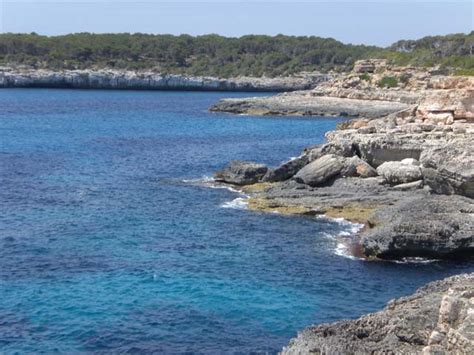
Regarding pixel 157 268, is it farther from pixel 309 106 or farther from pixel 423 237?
pixel 309 106

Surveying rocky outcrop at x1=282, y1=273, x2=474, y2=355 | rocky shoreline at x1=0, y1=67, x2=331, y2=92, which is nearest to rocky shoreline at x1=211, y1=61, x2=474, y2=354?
rocky outcrop at x1=282, y1=273, x2=474, y2=355

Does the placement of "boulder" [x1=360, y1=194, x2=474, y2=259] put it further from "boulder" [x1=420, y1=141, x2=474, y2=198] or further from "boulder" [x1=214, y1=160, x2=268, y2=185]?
"boulder" [x1=214, y1=160, x2=268, y2=185]

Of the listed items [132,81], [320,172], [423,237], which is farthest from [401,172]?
[132,81]

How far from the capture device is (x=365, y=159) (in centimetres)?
5128

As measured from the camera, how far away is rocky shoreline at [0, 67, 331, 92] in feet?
589

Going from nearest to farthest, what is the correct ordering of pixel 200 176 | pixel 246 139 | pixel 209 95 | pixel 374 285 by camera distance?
1. pixel 374 285
2. pixel 200 176
3. pixel 246 139
4. pixel 209 95

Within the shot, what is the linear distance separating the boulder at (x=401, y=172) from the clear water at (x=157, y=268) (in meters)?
7.06

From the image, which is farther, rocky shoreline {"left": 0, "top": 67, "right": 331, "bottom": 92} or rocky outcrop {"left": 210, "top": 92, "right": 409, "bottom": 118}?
rocky shoreline {"left": 0, "top": 67, "right": 331, "bottom": 92}

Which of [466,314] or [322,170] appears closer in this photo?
[466,314]

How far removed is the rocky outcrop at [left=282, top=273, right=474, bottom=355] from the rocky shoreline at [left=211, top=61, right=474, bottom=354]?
0.03m

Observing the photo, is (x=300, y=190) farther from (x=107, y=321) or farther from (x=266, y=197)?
(x=107, y=321)

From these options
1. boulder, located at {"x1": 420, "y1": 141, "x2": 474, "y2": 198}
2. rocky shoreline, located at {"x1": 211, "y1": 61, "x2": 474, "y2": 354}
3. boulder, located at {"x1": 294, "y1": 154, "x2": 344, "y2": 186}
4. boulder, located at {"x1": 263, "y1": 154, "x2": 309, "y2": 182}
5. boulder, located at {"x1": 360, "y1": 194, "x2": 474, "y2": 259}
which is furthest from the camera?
boulder, located at {"x1": 263, "y1": 154, "x2": 309, "y2": 182}

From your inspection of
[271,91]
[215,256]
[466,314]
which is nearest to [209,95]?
[271,91]

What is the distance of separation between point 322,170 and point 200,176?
12442 mm
